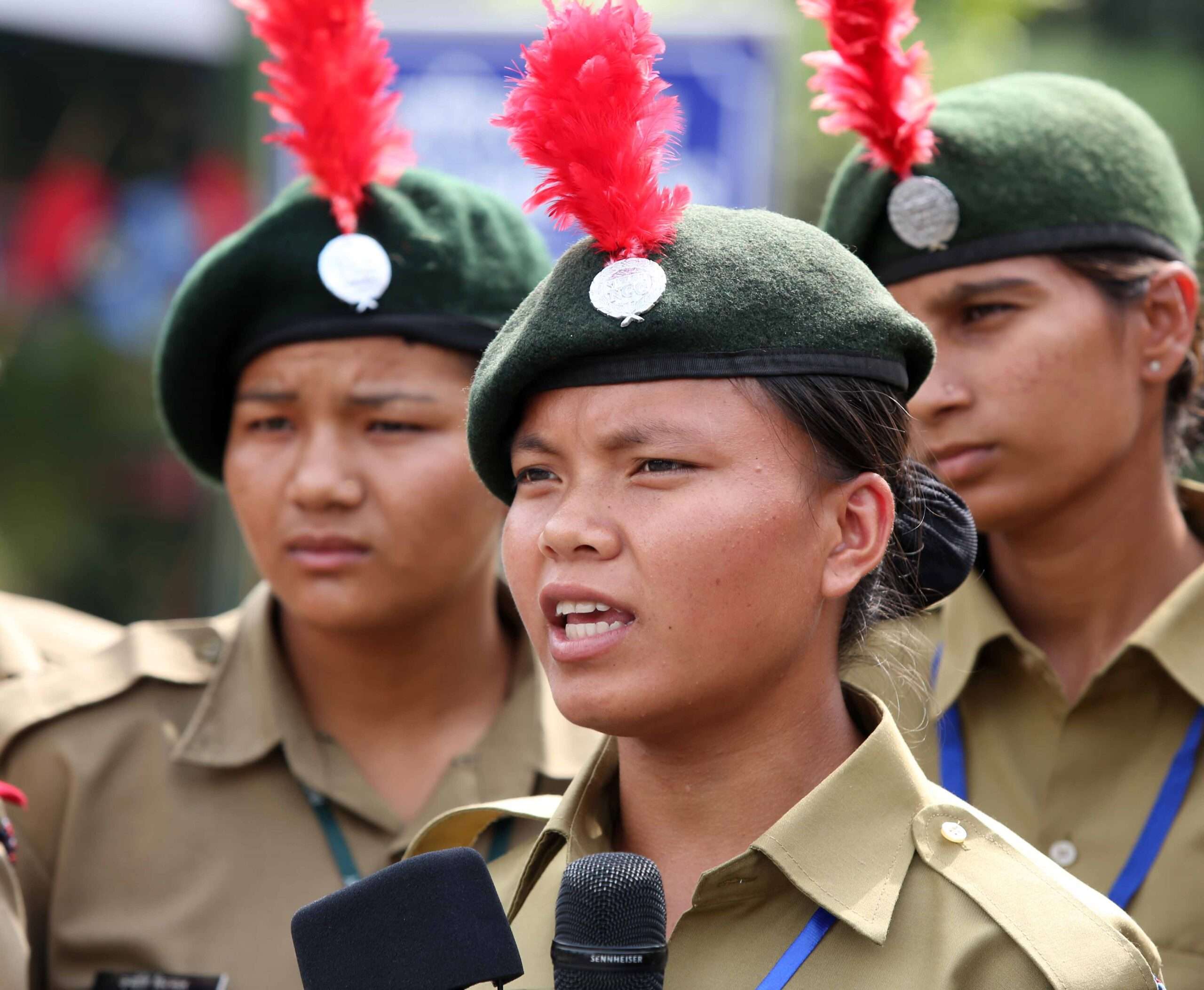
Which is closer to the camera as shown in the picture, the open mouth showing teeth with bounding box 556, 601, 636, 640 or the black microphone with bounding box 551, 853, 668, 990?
the black microphone with bounding box 551, 853, 668, 990

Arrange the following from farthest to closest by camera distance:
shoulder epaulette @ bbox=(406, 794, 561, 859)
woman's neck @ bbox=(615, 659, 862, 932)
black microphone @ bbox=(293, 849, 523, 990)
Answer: shoulder epaulette @ bbox=(406, 794, 561, 859) < woman's neck @ bbox=(615, 659, 862, 932) < black microphone @ bbox=(293, 849, 523, 990)

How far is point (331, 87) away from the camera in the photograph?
146 inches

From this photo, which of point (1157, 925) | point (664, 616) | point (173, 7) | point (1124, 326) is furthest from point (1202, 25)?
point (664, 616)

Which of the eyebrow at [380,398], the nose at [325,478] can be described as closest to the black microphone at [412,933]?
the nose at [325,478]

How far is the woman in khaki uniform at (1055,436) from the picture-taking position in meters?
3.48

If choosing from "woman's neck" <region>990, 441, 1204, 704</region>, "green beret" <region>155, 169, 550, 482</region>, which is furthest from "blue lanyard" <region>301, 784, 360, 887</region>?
"woman's neck" <region>990, 441, 1204, 704</region>

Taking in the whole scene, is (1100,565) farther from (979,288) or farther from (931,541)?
(931,541)

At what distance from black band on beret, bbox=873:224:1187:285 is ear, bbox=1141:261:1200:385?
111mm

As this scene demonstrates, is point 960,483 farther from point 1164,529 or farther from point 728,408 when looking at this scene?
point 728,408

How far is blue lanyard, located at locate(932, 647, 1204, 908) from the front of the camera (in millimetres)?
3217

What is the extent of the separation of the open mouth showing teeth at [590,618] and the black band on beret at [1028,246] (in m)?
1.50

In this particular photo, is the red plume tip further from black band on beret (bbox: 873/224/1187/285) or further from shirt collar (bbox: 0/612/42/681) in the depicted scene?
black band on beret (bbox: 873/224/1187/285)

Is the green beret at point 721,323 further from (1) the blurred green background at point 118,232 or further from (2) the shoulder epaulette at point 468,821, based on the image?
(1) the blurred green background at point 118,232

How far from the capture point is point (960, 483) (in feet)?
11.8
